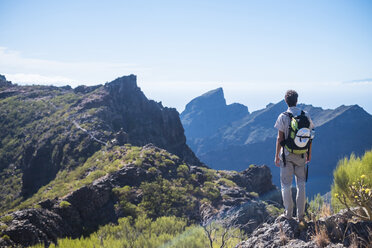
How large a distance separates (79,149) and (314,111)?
178m

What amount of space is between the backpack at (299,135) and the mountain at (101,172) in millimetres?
5583

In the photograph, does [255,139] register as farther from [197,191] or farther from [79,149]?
[197,191]

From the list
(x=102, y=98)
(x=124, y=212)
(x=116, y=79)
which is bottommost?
(x=124, y=212)

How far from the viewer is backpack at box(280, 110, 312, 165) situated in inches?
260

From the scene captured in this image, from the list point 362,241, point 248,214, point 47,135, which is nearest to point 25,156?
point 47,135

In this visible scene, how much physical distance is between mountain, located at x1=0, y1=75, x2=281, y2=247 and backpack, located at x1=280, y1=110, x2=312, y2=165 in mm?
5583

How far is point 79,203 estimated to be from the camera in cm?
1471

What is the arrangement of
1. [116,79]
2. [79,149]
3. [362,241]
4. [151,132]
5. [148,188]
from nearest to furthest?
[362,241]
[148,188]
[79,149]
[151,132]
[116,79]

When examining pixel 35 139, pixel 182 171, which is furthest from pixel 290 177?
pixel 35 139

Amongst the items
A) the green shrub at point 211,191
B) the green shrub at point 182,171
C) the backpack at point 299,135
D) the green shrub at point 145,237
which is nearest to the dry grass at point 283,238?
the backpack at point 299,135

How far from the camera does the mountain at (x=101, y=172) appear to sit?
1389cm

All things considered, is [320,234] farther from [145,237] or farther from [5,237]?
[5,237]

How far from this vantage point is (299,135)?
6609 millimetres

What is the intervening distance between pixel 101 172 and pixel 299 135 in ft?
61.2
